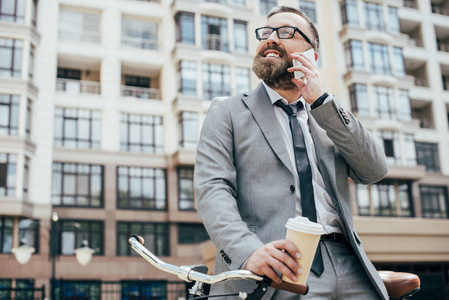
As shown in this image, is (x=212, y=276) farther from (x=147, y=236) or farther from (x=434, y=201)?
(x=434, y=201)

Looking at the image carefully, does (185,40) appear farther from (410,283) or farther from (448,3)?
(410,283)

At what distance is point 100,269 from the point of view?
25812 mm

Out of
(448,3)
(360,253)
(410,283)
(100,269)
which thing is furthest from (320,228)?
(448,3)

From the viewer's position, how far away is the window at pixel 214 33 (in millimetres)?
30406

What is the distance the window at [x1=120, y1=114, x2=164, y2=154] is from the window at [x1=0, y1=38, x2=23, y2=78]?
231 inches

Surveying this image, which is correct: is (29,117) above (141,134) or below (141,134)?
above

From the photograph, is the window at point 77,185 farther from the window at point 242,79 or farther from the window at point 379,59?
the window at point 379,59

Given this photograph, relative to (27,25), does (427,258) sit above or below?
below

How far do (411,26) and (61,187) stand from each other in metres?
26.4

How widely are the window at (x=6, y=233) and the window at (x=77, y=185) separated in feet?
7.95

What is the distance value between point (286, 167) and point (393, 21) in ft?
116

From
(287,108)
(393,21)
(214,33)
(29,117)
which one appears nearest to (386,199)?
(393,21)

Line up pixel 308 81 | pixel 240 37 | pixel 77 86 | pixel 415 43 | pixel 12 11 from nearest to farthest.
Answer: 1. pixel 308 81
2. pixel 12 11
3. pixel 77 86
4. pixel 240 37
5. pixel 415 43

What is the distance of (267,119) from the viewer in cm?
242
